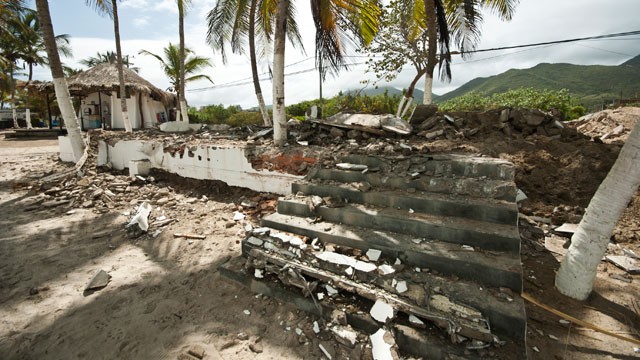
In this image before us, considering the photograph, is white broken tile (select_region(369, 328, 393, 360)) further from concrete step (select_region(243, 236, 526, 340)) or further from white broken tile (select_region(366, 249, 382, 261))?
white broken tile (select_region(366, 249, 382, 261))

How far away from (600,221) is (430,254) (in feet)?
4.88

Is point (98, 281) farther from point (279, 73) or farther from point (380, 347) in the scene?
point (279, 73)

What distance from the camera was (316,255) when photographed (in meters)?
2.55

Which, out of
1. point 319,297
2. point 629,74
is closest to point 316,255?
point 319,297

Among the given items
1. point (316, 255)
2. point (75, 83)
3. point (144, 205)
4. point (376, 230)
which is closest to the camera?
point (316, 255)

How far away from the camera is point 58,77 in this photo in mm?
6508

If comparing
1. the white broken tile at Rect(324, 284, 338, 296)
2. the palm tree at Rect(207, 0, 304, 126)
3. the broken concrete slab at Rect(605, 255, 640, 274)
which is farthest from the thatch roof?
the broken concrete slab at Rect(605, 255, 640, 274)

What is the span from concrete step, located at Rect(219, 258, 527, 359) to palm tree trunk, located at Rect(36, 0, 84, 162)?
7462 mm

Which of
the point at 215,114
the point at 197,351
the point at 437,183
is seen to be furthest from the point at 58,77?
the point at 215,114

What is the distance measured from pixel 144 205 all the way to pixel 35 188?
3.48 metres

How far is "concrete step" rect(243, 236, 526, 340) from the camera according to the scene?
179 cm

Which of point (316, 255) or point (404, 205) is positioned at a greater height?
point (404, 205)

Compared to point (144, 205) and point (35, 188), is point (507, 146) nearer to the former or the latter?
point (144, 205)

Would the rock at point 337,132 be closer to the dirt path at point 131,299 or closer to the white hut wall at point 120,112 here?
the dirt path at point 131,299
